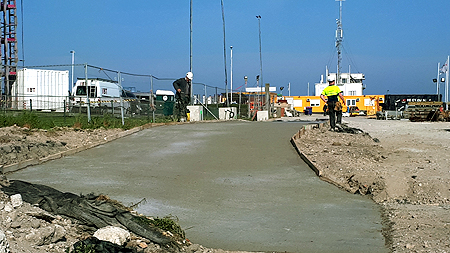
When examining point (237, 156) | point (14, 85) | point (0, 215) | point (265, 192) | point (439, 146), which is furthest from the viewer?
point (14, 85)

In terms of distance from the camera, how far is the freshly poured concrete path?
5906 mm

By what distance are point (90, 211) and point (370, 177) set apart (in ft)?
17.1

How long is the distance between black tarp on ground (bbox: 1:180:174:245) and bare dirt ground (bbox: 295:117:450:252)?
2765 mm

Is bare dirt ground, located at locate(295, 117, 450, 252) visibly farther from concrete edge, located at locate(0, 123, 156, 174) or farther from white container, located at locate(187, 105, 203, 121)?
white container, located at locate(187, 105, 203, 121)

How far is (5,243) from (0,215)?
4.62 feet

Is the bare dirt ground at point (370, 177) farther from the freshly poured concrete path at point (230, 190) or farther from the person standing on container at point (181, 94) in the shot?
the person standing on container at point (181, 94)

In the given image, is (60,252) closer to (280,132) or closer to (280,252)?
(280,252)

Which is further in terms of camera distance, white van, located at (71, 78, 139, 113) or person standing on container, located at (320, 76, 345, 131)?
white van, located at (71, 78, 139, 113)

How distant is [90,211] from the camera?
569 cm

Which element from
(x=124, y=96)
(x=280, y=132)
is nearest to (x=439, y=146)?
(x=280, y=132)

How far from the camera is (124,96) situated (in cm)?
1955

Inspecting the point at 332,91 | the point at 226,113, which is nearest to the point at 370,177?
the point at 332,91

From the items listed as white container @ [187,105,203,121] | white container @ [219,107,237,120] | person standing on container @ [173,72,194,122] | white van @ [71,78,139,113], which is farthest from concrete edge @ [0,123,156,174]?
white container @ [219,107,237,120]

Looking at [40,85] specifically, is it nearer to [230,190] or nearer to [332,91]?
[332,91]
